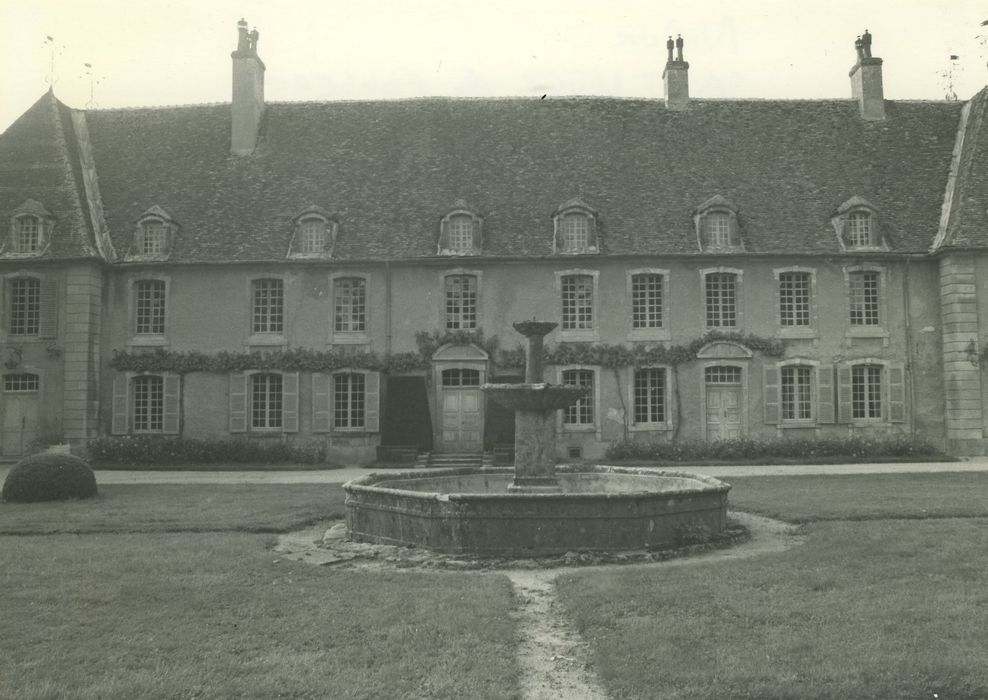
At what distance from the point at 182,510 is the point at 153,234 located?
14327mm

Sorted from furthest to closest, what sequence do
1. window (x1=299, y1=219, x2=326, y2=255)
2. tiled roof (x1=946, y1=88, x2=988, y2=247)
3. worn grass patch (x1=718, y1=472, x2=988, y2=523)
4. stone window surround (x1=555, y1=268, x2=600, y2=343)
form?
window (x1=299, y1=219, x2=326, y2=255), stone window surround (x1=555, y1=268, x2=600, y2=343), tiled roof (x1=946, y1=88, x2=988, y2=247), worn grass patch (x1=718, y1=472, x2=988, y2=523)

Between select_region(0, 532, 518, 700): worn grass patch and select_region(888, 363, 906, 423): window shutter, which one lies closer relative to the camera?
select_region(0, 532, 518, 700): worn grass patch

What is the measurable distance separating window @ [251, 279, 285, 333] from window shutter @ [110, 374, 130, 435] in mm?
3901

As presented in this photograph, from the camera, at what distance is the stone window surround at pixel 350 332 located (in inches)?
1040

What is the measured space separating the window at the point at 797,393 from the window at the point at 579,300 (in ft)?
18.2

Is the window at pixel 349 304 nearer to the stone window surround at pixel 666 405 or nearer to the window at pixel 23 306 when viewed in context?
the stone window surround at pixel 666 405

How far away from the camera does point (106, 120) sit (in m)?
30.4

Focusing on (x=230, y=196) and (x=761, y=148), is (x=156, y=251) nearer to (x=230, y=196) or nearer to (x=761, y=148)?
(x=230, y=196)

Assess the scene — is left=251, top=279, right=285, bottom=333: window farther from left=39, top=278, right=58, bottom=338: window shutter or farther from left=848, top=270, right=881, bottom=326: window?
left=848, top=270, right=881, bottom=326: window

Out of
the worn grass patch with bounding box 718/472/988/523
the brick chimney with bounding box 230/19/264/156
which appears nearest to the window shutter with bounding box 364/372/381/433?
the brick chimney with bounding box 230/19/264/156

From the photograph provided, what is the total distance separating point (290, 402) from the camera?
26.3 meters

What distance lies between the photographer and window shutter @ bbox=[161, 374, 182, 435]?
86.7ft

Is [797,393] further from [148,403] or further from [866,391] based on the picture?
[148,403]

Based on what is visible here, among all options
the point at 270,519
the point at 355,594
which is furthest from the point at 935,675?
the point at 270,519
